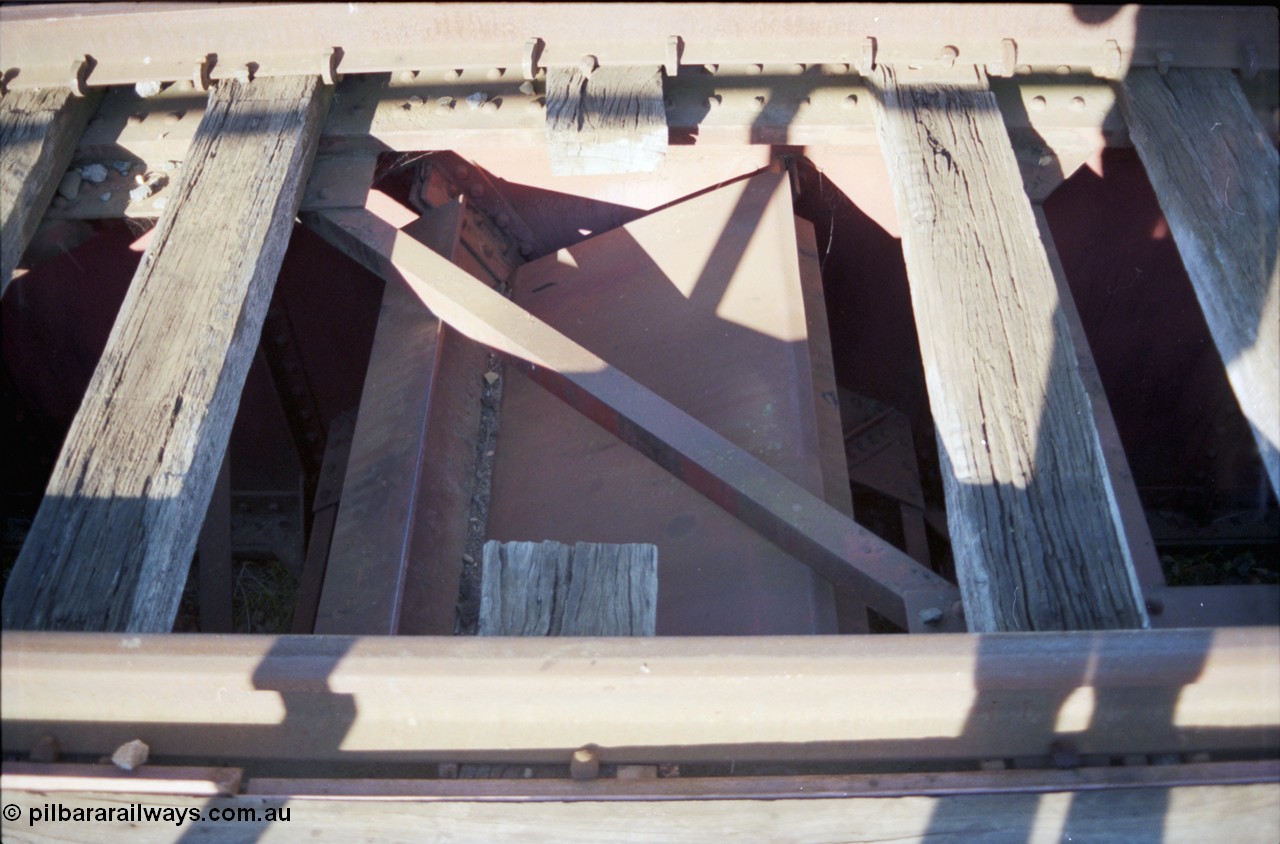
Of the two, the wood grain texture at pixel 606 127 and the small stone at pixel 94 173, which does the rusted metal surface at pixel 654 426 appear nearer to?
the wood grain texture at pixel 606 127

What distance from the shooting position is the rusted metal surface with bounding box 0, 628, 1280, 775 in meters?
1.48

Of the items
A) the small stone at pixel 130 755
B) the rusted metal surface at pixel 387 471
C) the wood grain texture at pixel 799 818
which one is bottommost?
the wood grain texture at pixel 799 818

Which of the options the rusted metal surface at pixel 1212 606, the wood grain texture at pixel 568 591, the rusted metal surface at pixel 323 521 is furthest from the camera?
the rusted metal surface at pixel 323 521

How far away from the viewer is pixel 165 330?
2037 mm

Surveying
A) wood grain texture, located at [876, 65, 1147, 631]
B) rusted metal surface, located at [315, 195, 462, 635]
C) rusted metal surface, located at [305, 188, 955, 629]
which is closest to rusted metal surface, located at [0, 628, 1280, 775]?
wood grain texture, located at [876, 65, 1147, 631]

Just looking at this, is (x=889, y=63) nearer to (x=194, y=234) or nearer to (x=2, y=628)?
(x=194, y=234)

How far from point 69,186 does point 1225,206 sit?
8.95ft

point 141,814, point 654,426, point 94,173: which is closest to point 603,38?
point 654,426

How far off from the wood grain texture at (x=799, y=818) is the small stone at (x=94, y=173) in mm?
1617

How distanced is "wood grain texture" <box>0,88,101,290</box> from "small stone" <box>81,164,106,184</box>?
44 millimetres

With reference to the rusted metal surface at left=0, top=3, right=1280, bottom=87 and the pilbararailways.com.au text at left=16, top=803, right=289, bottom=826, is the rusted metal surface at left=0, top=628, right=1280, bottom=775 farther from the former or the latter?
the rusted metal surface at left=0, top=3, right=1280, bottom=87

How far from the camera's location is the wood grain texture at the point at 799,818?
1.53m

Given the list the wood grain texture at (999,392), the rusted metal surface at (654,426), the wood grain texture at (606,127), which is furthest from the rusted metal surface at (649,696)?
the wood grain texture at (606,127)

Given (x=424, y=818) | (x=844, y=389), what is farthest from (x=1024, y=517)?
(x=844, y=389)
